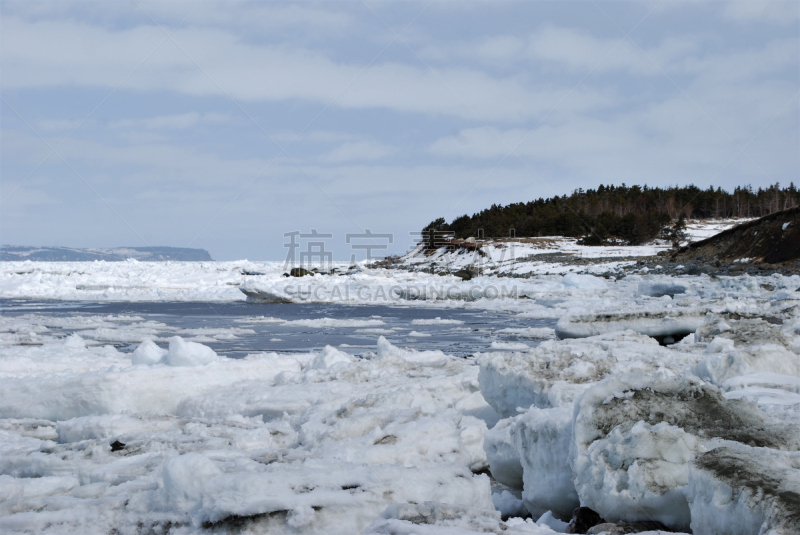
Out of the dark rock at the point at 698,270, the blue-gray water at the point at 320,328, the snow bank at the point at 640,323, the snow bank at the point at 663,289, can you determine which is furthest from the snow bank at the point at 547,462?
the dark rock at the point at 698,270

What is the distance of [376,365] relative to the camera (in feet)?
19.7

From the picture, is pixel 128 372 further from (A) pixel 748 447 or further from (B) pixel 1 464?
(A) pixel 748 447

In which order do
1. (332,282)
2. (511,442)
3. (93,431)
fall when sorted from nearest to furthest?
1. (511,442)
2. (93,431)
3. (332,282)

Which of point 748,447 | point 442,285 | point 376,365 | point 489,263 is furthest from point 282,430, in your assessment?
point 489,263

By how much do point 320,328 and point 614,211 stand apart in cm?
4127

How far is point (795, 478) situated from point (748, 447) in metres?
0.31

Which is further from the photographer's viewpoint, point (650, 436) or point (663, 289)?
point (663, 289)

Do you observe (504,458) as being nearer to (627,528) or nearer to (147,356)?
(627,528)

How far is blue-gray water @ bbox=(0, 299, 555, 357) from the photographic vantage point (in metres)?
9.63

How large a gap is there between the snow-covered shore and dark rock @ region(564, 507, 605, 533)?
0.14 ft

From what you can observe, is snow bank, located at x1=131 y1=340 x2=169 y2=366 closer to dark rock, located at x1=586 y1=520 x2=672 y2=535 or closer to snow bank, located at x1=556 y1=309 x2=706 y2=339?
dark rock, located at x1=586 y1=520 x2=672 y2=535

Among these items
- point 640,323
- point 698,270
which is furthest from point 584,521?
point 698,270

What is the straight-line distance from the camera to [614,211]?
4881cm

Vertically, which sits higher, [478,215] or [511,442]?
[478,215]
